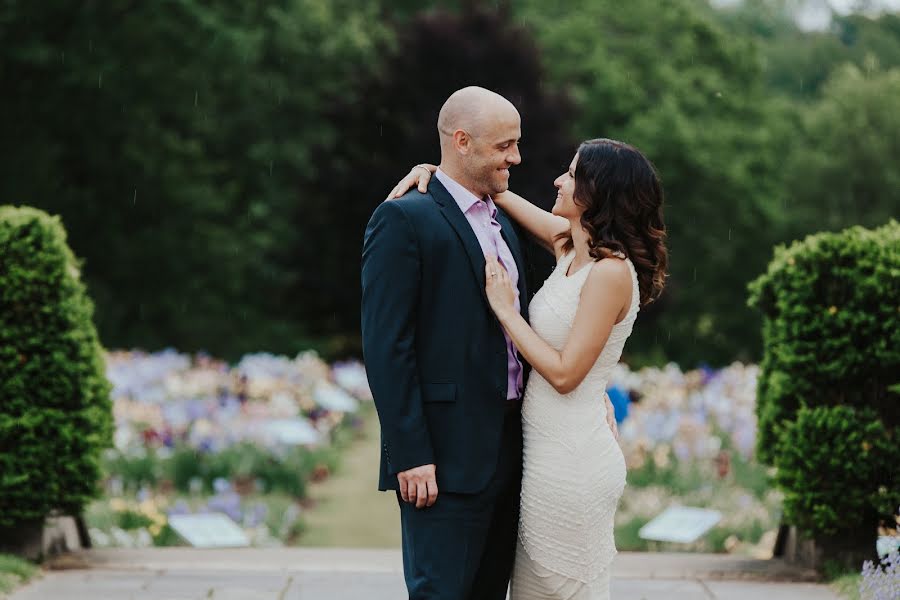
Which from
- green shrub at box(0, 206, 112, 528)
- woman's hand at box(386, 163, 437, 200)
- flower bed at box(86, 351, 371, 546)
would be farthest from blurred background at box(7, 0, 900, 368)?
woman's hand at box(386, 163, 437, 200)

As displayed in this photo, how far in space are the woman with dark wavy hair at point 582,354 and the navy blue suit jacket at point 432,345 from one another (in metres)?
0.10

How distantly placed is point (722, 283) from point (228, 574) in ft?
80.1

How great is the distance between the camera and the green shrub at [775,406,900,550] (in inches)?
215

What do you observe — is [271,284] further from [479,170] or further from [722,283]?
[479,170]

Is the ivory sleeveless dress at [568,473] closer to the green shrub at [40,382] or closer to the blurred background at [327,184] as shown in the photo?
the green shrub at [40,382]

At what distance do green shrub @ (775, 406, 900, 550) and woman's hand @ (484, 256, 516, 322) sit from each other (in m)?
2.51

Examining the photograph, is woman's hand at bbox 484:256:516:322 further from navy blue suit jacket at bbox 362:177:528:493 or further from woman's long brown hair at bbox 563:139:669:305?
woman's long brown hair at bbox 563:139:669:305

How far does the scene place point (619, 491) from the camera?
3621 millimetres

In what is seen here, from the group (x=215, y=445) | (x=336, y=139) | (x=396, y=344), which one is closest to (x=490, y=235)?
(x=396, y=344)

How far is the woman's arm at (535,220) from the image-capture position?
401 centimetres

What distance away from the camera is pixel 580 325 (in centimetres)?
348

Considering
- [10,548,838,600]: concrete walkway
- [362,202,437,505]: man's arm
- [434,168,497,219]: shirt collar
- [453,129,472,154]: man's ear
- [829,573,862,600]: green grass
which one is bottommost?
[10,548,838,600]: concrete walkway

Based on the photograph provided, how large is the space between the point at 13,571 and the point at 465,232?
3015 millimetres

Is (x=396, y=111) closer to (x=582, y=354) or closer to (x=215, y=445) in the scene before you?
(x=215, y=445)
